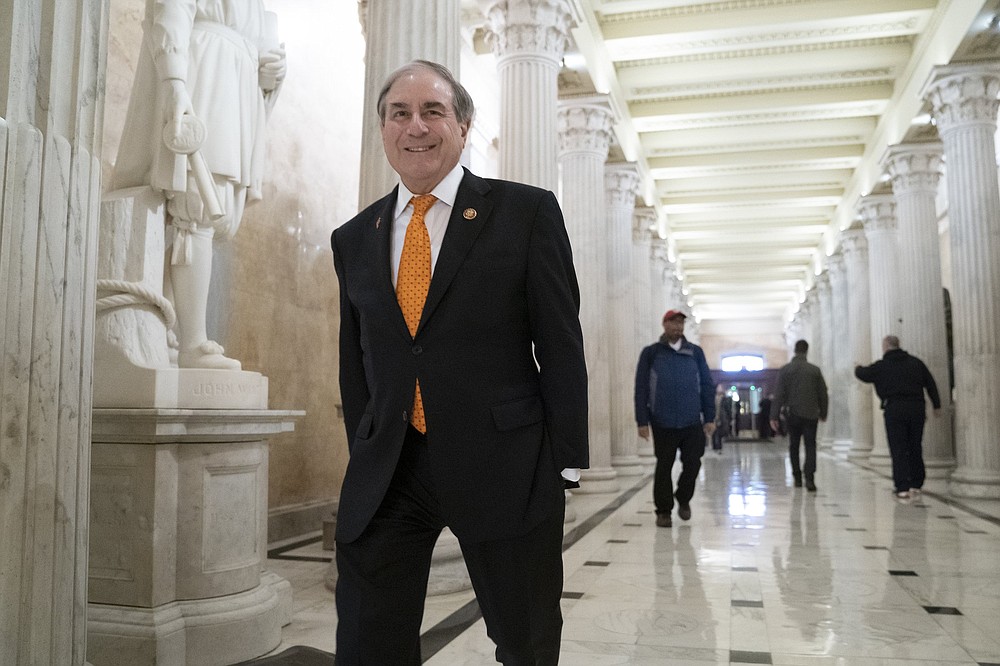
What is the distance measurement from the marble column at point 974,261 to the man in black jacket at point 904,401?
3.53 ft

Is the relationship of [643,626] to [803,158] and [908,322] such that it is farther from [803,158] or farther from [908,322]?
[803,158]

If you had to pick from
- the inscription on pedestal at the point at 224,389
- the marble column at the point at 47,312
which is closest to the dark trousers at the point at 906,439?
the inscription on pedestal at the point at 224,389

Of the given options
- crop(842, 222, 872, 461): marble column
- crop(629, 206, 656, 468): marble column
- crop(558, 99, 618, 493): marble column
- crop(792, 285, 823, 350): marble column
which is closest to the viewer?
crop(558, 99, 618, 493): marble column

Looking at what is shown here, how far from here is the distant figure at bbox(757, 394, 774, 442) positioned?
2834cm

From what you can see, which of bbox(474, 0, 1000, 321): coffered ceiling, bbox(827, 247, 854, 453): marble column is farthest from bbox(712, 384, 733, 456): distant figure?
bbox(474, 0, 1000, 321): coffered ceiling

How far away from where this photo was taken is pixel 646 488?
11469 mm

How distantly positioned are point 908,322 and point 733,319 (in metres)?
32.0

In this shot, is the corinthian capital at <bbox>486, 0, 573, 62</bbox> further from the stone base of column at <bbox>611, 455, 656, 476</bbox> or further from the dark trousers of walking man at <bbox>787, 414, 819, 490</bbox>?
the stone base of column at <bbox>611, 455, 656, 476</bbox>

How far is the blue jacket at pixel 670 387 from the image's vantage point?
7.25 meters

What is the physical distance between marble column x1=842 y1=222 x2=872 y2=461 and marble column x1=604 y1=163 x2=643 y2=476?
6360 mm

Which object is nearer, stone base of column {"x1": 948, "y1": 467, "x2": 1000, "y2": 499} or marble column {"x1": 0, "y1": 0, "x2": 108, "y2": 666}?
marble column {"x1": 0, "y1": 0, "x2": 108, "y2": 666}

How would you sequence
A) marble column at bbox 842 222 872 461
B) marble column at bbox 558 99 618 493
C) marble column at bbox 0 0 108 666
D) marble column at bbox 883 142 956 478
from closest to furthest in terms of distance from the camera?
marble column at bbox 0 0 108 666
marble column at bbox 558 99 618 493
marble column at bbox 883 142 956 478
marble column at bbox 842 222 872 461

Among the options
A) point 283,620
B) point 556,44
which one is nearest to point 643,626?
point 283,620

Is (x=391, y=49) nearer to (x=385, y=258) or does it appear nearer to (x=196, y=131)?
(x=196, y=131)
